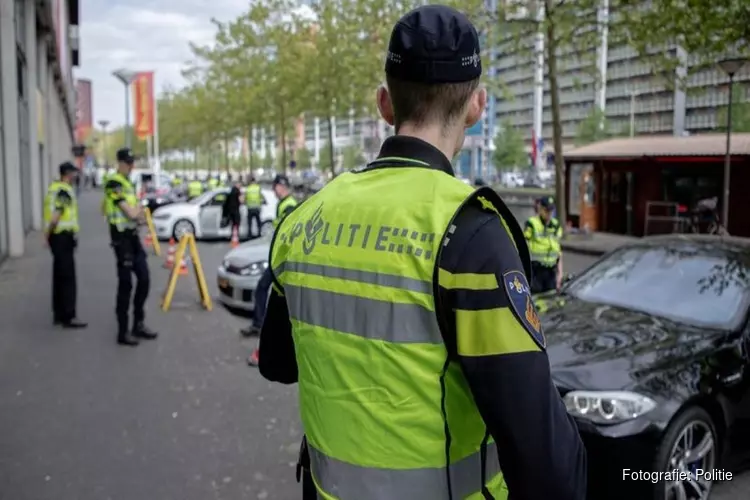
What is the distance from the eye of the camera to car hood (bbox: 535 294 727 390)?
4301 millimetres

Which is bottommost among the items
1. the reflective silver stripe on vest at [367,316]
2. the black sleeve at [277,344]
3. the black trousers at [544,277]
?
the black trousers at [544,277]

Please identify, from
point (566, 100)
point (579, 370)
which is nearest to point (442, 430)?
point (579, 370)

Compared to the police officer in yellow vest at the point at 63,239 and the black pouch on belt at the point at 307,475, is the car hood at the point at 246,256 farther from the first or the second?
the black pouch on belt at the point at 307,475

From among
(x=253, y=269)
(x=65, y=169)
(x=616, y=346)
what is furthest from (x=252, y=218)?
(x=616, y=346)

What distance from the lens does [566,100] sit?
387ft

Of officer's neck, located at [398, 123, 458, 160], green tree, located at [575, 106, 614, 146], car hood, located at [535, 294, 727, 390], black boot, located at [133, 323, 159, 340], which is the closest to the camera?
officer's neck, located at [398, 123, 458, 160]

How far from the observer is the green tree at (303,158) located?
114 meters

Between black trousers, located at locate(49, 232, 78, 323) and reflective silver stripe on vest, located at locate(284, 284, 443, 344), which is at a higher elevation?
reflective silver stripe on vest, located at locate(284, 284, 443, 344)

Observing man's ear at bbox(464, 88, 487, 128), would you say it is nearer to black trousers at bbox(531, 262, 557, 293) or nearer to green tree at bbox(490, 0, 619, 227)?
black trousers at bbox(531, 262, 557, 293)

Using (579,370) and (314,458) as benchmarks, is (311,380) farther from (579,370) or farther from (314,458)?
(579,370)

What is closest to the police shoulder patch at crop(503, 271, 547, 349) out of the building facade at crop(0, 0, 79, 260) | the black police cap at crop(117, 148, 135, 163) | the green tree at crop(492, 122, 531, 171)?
the black police cap at crop(117, 148, 135, 163)

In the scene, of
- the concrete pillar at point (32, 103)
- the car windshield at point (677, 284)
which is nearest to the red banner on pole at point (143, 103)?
the concrete pillar at point (32, 103)

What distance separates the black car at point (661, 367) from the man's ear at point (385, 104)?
2.73 m

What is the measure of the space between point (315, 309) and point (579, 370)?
9.64 feet
